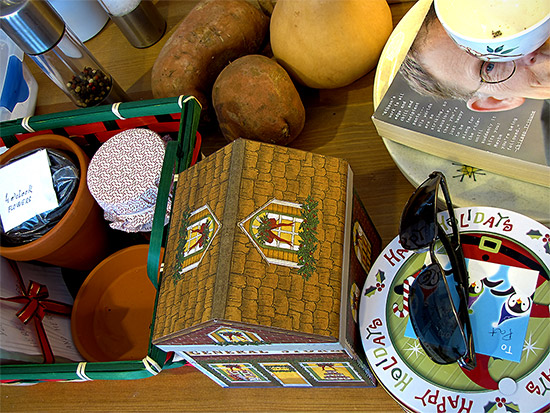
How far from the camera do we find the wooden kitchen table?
0.59 meters

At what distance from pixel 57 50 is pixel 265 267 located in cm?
48

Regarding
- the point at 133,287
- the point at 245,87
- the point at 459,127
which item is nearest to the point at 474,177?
the point at 459,127

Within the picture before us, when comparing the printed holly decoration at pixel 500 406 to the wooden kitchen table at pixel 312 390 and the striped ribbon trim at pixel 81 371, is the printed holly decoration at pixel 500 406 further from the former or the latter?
the striped ribbon trim at pixel 81 371

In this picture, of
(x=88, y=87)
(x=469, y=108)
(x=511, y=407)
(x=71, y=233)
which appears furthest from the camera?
(x=88, y=87)

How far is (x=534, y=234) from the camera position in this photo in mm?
471

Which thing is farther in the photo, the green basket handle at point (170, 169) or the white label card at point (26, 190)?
the white label card at point (26, 190)

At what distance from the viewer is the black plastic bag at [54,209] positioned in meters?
0.63

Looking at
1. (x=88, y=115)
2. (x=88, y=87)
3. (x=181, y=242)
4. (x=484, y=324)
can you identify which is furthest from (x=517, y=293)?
(x=88, y=87)

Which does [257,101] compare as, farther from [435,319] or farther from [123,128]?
[435,319]

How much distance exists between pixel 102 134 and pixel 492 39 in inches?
19.2

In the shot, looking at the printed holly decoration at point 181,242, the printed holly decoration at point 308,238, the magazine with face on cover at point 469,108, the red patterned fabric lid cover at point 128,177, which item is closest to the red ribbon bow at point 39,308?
the red patterned fabric lid cover at point 128,177

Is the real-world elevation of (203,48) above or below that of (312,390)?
above

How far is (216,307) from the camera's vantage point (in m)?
0.42

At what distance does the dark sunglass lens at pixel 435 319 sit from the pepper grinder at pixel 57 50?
0.54 m
